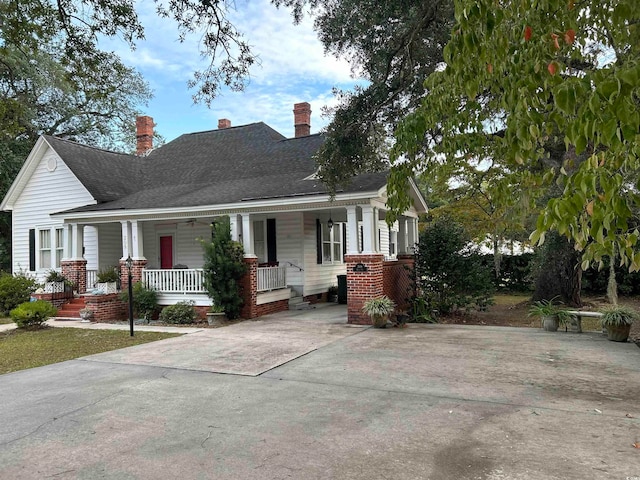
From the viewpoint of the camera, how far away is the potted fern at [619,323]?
8023mm

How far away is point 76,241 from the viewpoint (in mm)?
14586

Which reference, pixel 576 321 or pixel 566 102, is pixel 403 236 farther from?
pixel 566 102

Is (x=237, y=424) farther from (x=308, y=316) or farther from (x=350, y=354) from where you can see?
(x=308, y=316)

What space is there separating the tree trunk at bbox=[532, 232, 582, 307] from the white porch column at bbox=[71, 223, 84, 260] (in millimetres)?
15312

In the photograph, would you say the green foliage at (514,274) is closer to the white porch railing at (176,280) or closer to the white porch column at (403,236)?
the white porch column at (403,236)

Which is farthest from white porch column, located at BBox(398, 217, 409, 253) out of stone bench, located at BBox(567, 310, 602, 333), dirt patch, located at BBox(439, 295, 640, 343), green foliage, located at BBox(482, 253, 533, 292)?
green foliage, located at BBox(482, 253, 533, 292)

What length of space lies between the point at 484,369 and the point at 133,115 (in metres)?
27.6

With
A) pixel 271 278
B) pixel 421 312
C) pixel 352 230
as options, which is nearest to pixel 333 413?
pixel 352 230

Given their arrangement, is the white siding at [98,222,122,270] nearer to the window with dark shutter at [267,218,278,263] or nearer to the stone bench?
the window with dark shutter at [267,218,278,263]

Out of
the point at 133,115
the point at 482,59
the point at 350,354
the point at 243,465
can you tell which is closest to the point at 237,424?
the point at 243,465

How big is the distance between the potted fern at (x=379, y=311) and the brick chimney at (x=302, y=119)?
33.5 ft

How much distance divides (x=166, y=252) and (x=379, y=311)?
30.3 ft

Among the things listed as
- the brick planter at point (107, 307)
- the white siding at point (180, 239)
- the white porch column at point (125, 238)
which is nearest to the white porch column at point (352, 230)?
the white siding at point (180, 239)

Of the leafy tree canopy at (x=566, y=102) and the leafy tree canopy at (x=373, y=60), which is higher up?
the leafy tree canopy at (x=373, y=60)
